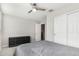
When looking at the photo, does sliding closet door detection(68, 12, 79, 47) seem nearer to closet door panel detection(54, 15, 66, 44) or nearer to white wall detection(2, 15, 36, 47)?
closet door panel detection(54, 15, 66, 44)

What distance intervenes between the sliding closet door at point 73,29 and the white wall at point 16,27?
0.66m

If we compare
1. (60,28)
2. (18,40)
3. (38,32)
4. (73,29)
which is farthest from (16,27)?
(73,29)

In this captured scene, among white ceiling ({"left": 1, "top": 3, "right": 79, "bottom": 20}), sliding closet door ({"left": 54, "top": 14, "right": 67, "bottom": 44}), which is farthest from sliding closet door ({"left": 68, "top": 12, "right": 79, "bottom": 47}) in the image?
white ceiling ({"left": 1, "top": 3, "right": 79, "bottom": 20})

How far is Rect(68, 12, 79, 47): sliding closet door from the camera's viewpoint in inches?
46.3

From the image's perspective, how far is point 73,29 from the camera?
1.24m

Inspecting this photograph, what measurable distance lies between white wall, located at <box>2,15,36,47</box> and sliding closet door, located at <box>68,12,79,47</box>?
2.17ft

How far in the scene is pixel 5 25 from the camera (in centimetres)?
90

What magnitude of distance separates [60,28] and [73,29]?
22 cm

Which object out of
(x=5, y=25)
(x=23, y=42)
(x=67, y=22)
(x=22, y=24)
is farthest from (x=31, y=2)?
(x=67, y=22)

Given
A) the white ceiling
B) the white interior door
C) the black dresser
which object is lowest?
the black dresser

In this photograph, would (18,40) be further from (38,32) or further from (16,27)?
(38,32)

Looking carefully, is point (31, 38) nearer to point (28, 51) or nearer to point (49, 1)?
point (28, 51)

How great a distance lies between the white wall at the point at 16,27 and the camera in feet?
2.95

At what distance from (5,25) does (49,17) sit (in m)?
0.61
